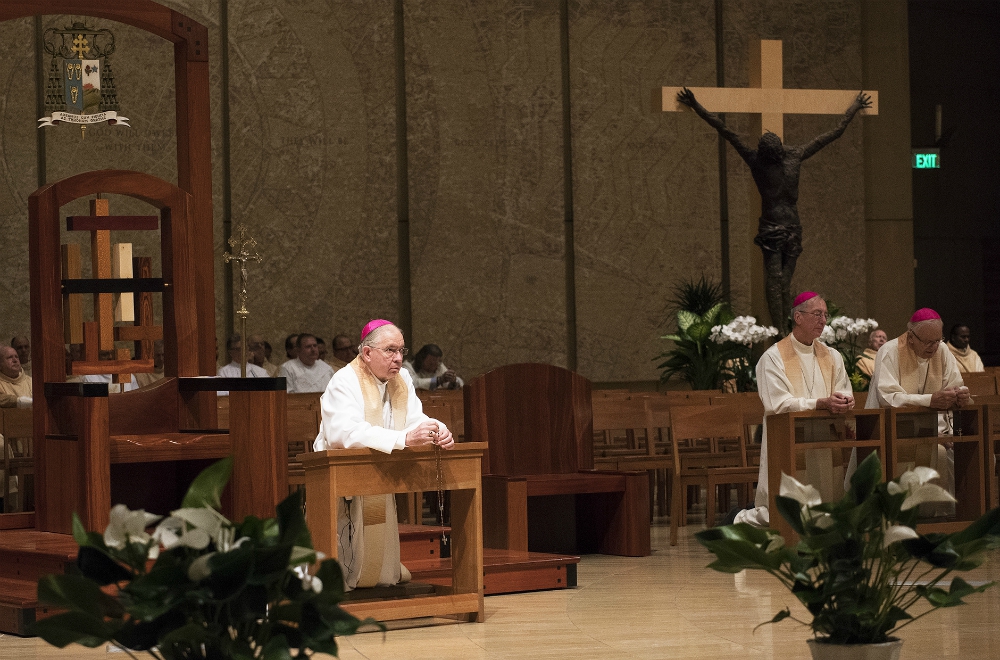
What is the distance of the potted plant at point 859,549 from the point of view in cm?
308

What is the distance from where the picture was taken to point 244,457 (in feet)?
21.0

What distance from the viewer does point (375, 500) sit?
6.34m

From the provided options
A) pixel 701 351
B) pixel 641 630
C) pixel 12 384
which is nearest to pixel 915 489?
pixel 641 630

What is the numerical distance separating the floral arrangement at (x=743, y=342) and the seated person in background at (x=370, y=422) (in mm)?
5001

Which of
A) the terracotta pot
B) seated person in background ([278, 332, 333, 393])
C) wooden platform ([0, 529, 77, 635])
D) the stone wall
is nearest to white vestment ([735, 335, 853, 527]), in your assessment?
wooden platform ([0, 529, 77, 635])

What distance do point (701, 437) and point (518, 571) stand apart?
Answer: 2.58 metres

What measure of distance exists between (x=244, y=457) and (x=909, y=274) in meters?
11.0

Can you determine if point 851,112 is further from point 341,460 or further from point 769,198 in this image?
point 341,460

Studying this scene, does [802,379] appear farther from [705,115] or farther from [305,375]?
[305,375]

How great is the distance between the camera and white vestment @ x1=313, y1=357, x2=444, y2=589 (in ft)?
20.2

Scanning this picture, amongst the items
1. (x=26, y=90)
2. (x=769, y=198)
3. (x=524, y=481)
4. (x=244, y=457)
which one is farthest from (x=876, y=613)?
(x=26, y=90)

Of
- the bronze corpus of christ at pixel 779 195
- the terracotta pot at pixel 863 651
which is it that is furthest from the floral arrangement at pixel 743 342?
the terracotta pot at pixel 863 651

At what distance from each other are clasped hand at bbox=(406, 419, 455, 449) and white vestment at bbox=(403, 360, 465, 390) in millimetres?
5879

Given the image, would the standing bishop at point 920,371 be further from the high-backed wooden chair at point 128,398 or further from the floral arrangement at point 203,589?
the floral arrangement at point 203,589
